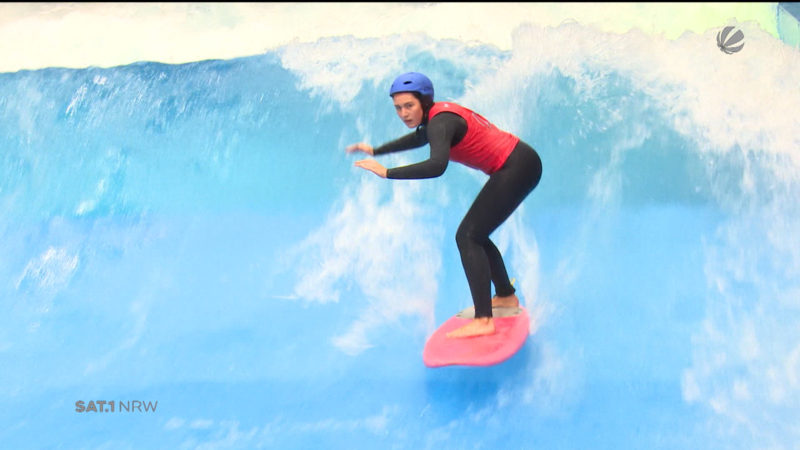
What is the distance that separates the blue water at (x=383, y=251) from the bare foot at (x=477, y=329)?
296 millimetres

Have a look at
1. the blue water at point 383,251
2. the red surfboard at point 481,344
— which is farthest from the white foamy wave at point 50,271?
the red surfboard at point 481,344

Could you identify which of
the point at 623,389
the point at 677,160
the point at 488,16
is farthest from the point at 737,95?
the point at 623,389

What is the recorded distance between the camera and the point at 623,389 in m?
3.37

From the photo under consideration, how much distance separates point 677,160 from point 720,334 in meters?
2.24

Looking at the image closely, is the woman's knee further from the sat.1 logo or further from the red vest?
the sat.1 logo

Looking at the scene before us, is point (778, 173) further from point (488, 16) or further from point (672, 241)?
point (488, 16)

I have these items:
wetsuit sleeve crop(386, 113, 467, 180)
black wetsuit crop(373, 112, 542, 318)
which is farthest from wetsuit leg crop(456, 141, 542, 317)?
wetsuit sleeve crop(386, 113, 467, 180)

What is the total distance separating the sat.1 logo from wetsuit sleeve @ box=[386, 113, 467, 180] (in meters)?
4.27

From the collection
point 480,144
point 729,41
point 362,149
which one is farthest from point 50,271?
point 729,41

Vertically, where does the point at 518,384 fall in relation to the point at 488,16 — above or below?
below

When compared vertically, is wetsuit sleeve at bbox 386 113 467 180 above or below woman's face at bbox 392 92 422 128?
below

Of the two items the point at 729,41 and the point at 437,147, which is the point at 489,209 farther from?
the point at 729,41

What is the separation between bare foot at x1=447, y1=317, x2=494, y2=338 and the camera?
3.39m

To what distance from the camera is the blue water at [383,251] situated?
10.9 ft
